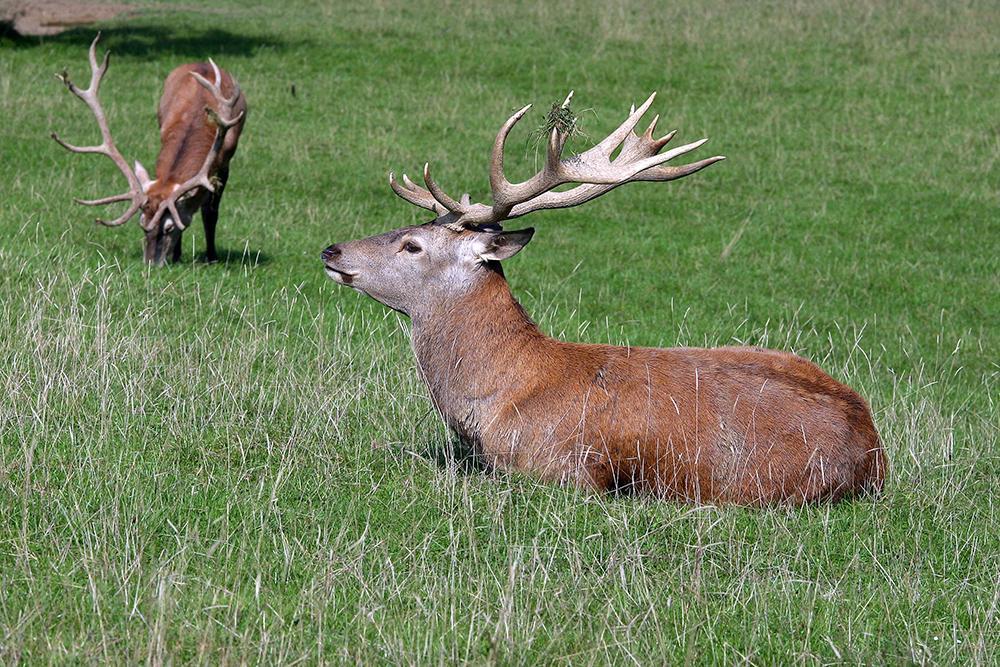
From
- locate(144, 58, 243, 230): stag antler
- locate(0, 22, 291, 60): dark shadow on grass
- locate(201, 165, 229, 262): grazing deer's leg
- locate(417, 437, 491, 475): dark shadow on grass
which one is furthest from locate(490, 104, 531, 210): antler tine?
locate(0, 22, 291, 60): dark shadow on grass

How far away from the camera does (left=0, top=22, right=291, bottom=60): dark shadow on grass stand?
68.0 ft

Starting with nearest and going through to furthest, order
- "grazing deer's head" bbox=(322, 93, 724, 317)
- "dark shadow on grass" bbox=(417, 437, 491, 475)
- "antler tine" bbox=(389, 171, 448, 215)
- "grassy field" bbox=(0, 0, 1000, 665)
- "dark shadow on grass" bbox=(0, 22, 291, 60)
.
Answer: "grassy field" bbox=(0, 0, 1000, 665) < "dark shadow on grass" bbox=(417, 437, 491, 475) < "grazing deer's head" bbox=(322, 93, 724, 317) < "antler tine" bbox=(389, 171, 448, 215) < "dark shadow on grass" bbox=(0, 22, 291, 60)

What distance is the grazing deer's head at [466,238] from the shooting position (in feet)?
21.2

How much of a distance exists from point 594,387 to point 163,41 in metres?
17.2

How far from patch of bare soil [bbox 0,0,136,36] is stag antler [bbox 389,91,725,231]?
17.2 metres

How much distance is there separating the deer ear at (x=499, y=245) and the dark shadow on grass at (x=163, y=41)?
14835 mm

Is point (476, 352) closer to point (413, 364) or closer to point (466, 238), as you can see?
point (466, 238)

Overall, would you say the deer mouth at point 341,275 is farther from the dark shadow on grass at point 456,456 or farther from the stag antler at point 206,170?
the stag antler at point 206,170

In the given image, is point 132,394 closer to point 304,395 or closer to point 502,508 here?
point 304,395

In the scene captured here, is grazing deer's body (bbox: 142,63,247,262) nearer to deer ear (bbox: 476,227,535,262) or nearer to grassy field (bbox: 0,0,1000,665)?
grassy field (bbox: 0,0,1000,665)

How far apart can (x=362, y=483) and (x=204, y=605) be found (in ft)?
4.73

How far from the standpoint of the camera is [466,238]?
654cm

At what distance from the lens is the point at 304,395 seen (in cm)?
693

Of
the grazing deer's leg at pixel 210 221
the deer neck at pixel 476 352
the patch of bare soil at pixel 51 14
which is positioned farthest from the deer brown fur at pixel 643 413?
the patch of bare soil at pixel 51 14
